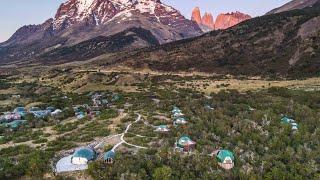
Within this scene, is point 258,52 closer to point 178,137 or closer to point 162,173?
point 178,137

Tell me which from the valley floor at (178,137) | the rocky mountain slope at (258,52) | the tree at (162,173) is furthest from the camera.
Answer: the rocky mountain slope at (258,52)

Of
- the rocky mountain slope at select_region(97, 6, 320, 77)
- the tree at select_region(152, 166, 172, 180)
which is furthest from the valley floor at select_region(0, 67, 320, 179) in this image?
the rocky mountain slope at select_region(97, 6, 320, 77)

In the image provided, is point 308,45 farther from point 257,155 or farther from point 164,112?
point 257,155

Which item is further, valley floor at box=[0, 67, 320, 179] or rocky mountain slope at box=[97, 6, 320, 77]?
rocky mountain slope at box=[97, 6, 320, 77]

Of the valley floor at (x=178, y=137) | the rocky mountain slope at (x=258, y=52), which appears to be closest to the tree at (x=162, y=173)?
the valley floor at (x=178, y=137)

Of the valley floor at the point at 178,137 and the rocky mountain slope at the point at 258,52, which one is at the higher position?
the rocky mountain slope at the point at 258,52

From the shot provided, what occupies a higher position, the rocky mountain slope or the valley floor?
the rocky mountain slope

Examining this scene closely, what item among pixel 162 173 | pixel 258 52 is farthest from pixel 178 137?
pixel 258 52

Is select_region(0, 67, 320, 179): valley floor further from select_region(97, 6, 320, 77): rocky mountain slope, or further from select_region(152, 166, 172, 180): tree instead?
select_region(97, 6, 320, 77): rocky mountain slope

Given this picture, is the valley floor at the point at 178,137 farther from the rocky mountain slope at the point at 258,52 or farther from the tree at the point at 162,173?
the rocky mountain slope at the point at 258,52
